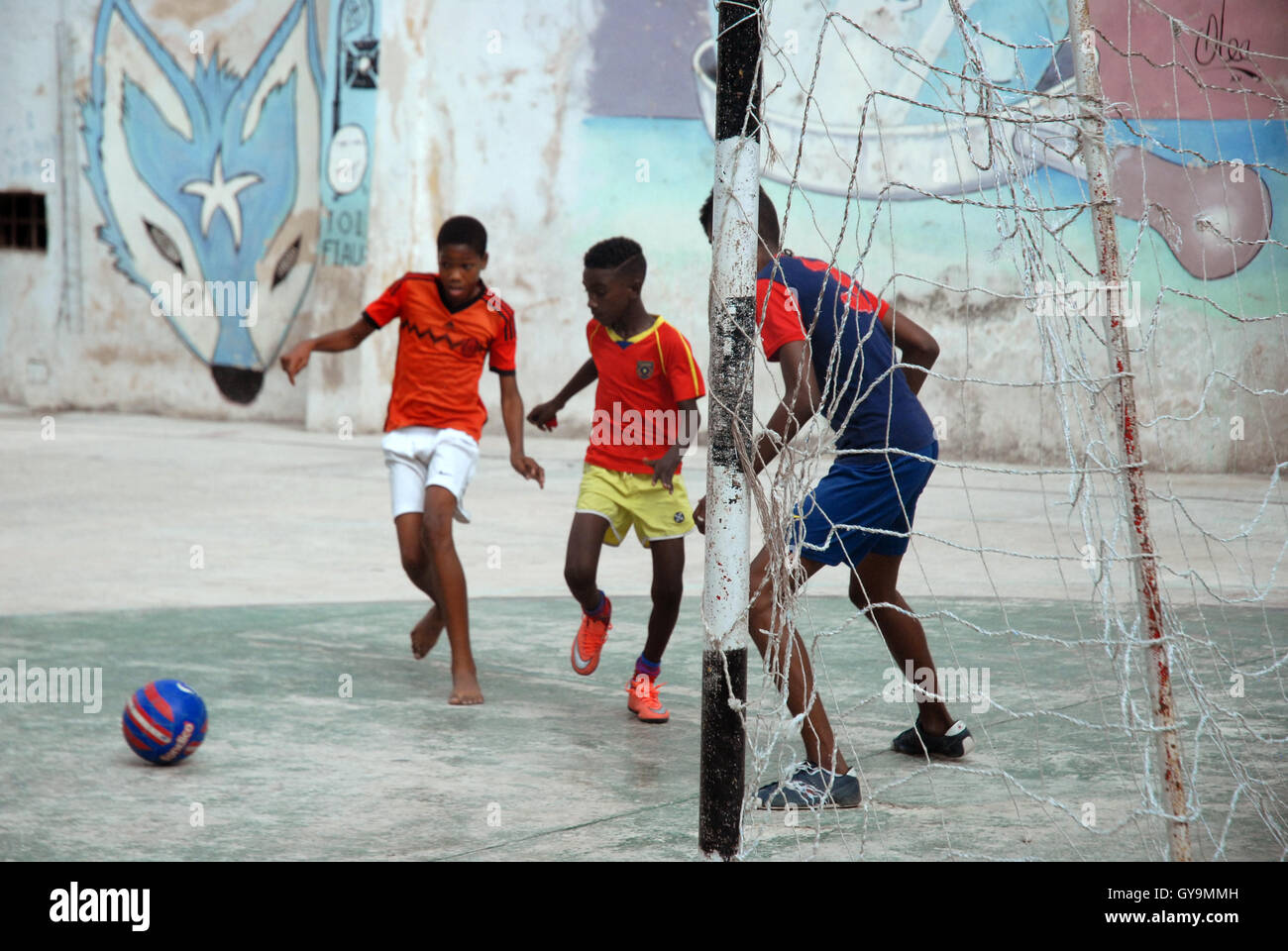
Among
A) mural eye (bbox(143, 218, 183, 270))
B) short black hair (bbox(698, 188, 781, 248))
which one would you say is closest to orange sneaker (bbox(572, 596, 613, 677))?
short black hair (bbox(698, 188, 781, 248))

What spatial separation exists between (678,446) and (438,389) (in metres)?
1.04

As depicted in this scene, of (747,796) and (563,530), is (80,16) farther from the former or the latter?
(747,796)

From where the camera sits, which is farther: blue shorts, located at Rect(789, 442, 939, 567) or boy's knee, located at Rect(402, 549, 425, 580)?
boy's knee, located at Rect(402, 549, 425, 580)

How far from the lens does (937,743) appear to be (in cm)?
444

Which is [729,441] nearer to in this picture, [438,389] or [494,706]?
[494,706]

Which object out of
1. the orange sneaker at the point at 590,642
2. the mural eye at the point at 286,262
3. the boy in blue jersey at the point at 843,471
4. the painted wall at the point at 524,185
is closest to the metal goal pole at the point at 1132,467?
the boy in blue jersey at the point at 843,471

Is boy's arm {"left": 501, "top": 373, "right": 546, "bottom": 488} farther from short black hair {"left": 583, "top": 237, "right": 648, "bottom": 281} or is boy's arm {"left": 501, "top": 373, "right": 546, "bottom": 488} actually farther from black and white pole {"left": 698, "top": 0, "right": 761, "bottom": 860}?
black and white pole {"left": 698, "top": 0, "right": 761, "bottom": 860}

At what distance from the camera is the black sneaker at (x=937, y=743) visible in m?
4.43

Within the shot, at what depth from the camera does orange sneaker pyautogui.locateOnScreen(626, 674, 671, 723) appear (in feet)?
16.1

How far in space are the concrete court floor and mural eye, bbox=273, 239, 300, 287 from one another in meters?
5.49

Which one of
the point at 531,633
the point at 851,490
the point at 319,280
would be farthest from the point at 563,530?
the point at 319,280

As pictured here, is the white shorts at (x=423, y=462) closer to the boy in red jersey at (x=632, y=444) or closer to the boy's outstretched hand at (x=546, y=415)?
the boy's outstretched hand at (x=546, y=415)

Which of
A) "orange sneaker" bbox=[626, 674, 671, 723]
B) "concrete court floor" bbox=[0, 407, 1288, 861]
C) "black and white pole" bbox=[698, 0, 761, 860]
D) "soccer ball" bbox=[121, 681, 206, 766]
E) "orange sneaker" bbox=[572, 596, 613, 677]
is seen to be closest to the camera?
"black and white pole" bbox=[698, 0, 761, 860]

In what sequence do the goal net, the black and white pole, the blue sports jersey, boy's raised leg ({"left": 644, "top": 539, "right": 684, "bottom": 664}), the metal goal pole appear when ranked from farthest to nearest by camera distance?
boy's raised leg ({"left": 644, "top": 539, "right": 684, "bottom": 664}) → the blue sports jersey → the goal net → the black and white pole → the metal goal pole
